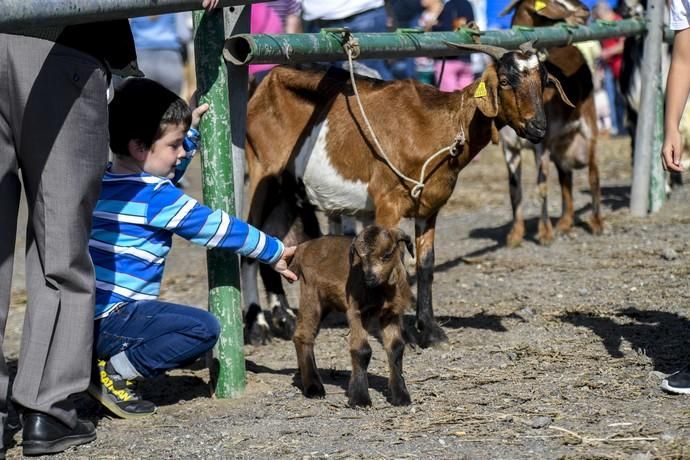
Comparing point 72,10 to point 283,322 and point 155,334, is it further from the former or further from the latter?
point 283,322

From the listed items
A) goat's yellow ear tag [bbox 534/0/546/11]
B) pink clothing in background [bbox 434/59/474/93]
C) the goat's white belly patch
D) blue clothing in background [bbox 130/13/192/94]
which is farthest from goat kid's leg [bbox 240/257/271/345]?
pink clothing in background [bbox 434/59/474/93]

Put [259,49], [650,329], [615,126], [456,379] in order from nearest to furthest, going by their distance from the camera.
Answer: [259,49]
[456,379]
[650,329]
[615,126]

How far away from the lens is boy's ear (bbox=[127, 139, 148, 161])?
194 inches

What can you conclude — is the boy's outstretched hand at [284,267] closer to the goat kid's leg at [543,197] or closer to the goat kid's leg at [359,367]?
the goat kid's leg at [359,367]

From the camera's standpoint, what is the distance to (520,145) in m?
9.98

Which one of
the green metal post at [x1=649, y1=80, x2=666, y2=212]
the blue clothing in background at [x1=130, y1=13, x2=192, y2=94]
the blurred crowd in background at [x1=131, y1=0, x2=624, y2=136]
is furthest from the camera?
the blue clothing in background at [x1=130, y1=13, x2=192, y2=94]

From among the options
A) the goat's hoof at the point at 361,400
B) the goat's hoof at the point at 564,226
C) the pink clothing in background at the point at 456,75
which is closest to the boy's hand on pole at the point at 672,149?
the goat's hoof at the point at 361,400

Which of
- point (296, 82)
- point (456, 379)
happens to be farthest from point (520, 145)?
point (456, 379)

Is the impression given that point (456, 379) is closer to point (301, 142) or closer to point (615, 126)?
point (301, 142)

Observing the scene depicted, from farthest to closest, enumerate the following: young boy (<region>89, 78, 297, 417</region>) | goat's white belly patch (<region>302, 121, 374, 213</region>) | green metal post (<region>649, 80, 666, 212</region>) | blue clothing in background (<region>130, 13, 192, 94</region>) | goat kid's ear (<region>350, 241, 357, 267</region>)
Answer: blue clothing in background (<region>130, 13, 192, 94</region>) → green metal post (<region>649, 80, 666, 212</region>) → goat's white belly patch (<region>302, 121, 374, 213</region>) → goat kid's ear (<region>350, 241, 357, 267</region>) → young boy (<region>89, 78, 297, 417</region>)

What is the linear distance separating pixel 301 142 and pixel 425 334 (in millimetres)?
1456

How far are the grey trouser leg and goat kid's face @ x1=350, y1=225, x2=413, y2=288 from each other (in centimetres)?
113

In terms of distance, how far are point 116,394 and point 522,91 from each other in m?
2.70

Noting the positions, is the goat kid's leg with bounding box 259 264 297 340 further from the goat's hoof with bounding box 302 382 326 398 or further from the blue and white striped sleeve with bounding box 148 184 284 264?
the blue and white striped sleeve with bounding box 148 184 284 264
